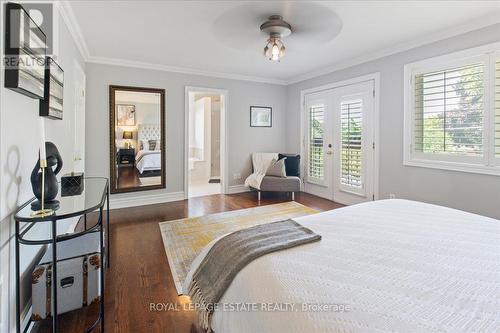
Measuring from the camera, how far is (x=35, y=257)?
177cm

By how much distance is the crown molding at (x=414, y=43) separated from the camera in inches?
108

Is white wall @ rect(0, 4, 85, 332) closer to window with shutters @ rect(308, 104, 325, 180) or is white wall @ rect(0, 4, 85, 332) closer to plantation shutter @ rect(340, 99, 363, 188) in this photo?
plantation shutter @ rect(340, 99, 363, 188)

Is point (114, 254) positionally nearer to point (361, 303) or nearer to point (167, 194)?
point (167, 194)

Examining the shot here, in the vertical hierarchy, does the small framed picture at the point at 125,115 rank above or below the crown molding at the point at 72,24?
below

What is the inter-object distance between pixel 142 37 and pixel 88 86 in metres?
1.43

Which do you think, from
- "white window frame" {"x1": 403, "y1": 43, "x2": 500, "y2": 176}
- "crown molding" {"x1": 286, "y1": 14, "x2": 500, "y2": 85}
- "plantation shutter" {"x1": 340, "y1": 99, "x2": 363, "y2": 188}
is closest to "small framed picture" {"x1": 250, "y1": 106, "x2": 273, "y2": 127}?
"crown molding" {"x1": 286, "y1": 14, "x2": 500, "y2": 85}

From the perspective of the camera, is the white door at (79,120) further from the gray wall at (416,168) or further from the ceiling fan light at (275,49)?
the gray wall at (416,168)

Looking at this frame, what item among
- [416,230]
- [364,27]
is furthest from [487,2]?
[416,230]

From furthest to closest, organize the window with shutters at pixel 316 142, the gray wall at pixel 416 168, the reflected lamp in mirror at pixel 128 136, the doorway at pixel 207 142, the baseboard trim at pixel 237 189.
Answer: the doorway at pixel 207 142 → the baseboard trim at pixel 237 189 → the window with shutters at pixel 316 142 → the reflected lamp in mirror at pixel 128 136 → the gray wall at pixel 416 168

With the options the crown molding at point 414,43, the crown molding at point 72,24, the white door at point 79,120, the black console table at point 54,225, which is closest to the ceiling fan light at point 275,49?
the crown molding at point 414,43

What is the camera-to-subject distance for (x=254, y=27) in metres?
2.88

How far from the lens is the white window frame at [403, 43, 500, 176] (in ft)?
8.89

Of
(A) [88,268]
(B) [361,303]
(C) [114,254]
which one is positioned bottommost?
(C) [114,254]

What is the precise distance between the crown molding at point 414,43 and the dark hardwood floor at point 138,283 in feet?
10.1
